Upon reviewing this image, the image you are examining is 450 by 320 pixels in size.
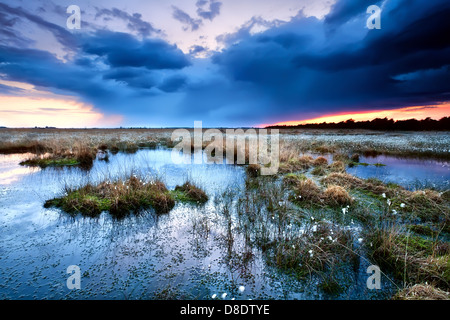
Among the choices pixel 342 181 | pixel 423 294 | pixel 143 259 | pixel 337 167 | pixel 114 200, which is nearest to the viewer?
pixel 423 294

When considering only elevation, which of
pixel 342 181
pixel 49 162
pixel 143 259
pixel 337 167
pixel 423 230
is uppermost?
pixel 49 162

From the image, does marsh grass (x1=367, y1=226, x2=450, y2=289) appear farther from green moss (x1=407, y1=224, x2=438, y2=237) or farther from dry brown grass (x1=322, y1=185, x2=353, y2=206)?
dry brown grass (x1=322, y1=185, x2=353, y2=206)

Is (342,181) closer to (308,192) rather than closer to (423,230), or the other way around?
(308,192)

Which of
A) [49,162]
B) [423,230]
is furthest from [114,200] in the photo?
[49,162]

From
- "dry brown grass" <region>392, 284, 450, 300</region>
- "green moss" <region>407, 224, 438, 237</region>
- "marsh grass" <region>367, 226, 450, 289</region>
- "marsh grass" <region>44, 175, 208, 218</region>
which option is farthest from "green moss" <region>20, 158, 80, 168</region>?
"green moss" <region>407, 224, 438, 237</region>

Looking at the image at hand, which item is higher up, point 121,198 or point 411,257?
point 121,198

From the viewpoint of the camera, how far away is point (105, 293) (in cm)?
385

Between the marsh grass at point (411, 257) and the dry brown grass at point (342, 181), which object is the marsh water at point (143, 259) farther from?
the dry brown grass at point (342, 181)

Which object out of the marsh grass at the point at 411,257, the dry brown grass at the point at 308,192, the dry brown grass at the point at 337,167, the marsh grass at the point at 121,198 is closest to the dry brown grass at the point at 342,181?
the dry brown grass at the point at 308,192

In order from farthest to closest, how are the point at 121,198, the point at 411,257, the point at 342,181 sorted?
the point at 342,181 → the point at 121,198 → the point at 411,257

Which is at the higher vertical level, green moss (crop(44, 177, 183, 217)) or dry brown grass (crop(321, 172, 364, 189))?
dry brown grass (crop(321, 172, 364, 189))

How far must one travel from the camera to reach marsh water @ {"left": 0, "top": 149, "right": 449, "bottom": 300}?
12.7 ft

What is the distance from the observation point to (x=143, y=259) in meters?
4.86
